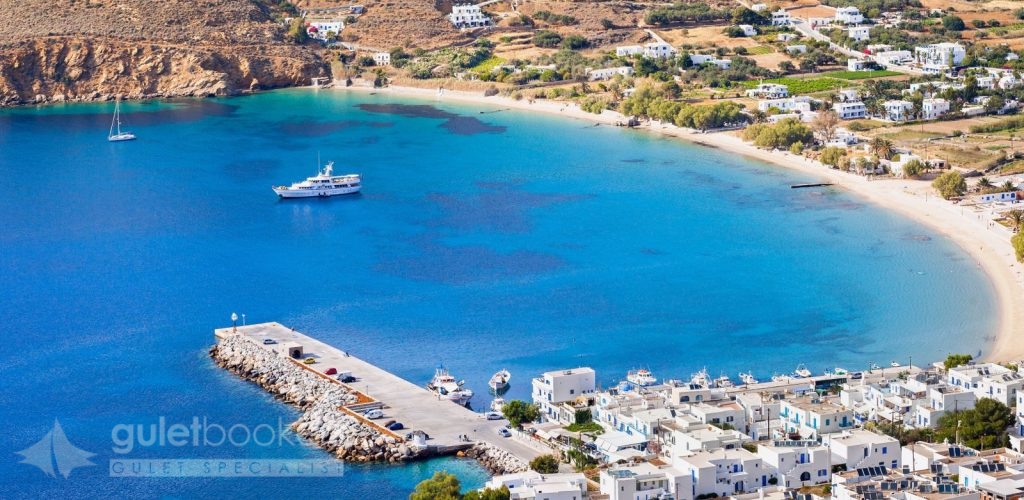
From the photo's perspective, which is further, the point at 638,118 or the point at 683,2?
the point at 683,2

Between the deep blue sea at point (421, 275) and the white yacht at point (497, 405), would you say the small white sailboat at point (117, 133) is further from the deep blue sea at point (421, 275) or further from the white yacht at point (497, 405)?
the white yacht at point (497, 405)

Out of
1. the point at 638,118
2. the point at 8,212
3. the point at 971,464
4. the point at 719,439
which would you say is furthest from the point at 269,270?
the point at 638,118

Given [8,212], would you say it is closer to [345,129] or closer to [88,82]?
[345,129]

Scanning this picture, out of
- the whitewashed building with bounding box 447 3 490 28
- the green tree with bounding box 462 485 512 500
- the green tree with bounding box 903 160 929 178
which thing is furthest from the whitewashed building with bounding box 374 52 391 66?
the green tree with bounding box 462 485 512 500

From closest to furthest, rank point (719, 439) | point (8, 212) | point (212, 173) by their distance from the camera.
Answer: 1. point (719, 439)
2. point (8, 212)
3. point (212, 173)

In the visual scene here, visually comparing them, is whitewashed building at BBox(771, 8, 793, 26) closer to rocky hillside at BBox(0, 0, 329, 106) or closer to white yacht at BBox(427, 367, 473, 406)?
rocky hillside at BBox(0, 0, 329, 106)

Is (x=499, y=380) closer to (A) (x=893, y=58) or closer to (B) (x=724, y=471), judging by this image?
(B) (x=724, y=471)
